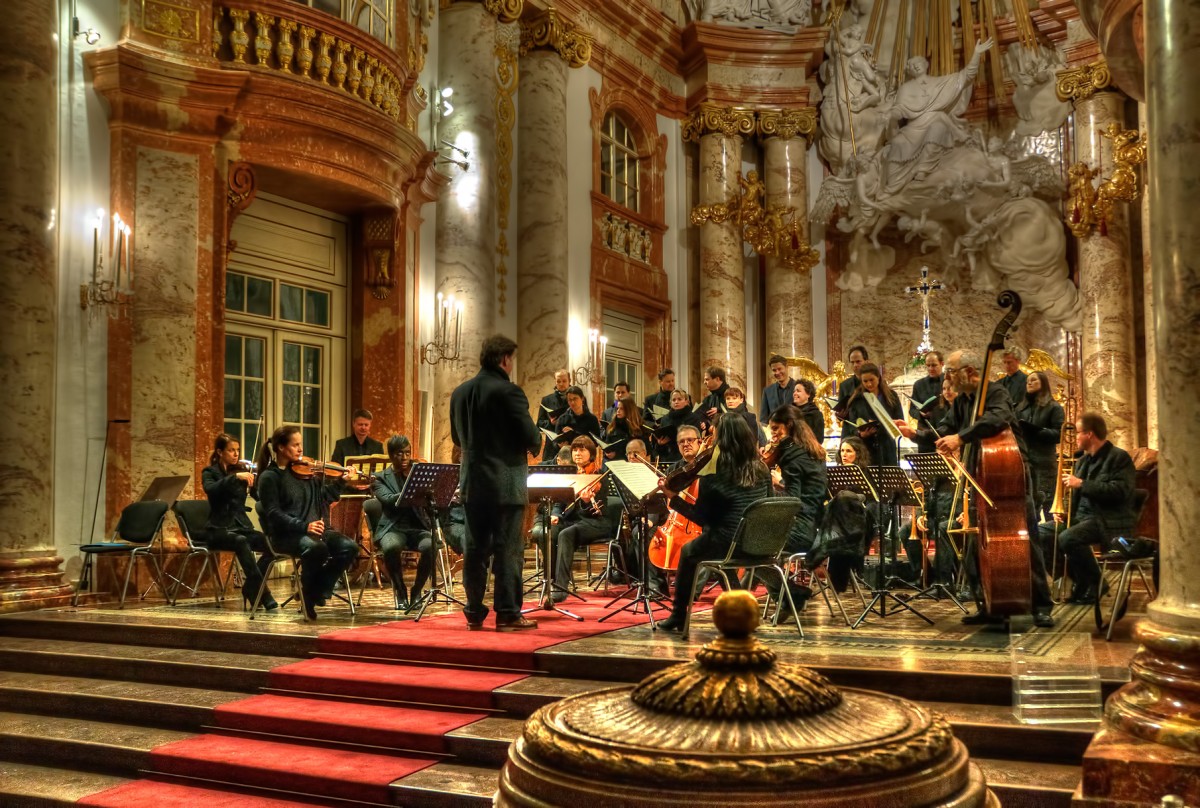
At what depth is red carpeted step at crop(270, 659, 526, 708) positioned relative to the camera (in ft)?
19.6

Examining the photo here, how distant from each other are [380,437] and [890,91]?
33.9 ft

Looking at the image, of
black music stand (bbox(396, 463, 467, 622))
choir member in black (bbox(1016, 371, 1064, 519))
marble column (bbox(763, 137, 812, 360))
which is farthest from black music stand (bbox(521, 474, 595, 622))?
marble column (bbox(763, 137, 812, 360))

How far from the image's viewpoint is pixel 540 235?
46.9ft

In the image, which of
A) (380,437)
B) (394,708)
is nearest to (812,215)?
(380,437)

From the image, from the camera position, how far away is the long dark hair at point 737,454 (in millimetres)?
6859

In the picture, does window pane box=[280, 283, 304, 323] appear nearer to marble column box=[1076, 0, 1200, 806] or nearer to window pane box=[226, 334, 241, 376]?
window pane box=[226, 334, 241, 376]

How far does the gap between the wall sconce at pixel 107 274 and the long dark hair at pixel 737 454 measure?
560 centimetres

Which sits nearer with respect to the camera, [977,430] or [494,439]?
[977,430]

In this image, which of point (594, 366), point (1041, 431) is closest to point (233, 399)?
point (594, 366)

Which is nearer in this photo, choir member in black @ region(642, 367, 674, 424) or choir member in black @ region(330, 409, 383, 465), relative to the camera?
choir member in black @ region(330, 409, 383, 465)

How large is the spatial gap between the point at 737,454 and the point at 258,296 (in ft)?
21.6

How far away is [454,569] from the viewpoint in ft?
38.5

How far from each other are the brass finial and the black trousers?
18.3 ft

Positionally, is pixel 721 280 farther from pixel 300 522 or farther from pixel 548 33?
pixel 300 522
